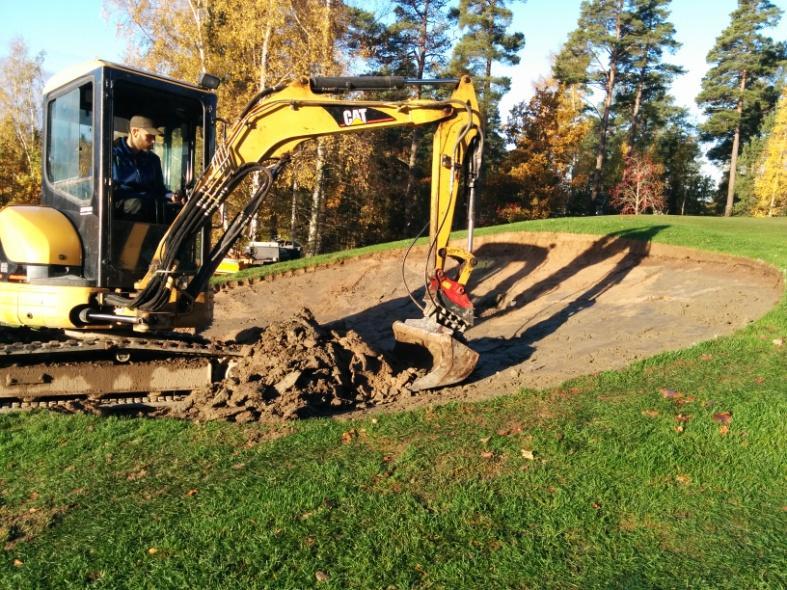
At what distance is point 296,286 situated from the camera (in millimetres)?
14844

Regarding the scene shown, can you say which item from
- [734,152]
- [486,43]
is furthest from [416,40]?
[734,152]

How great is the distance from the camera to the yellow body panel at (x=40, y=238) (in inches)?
260

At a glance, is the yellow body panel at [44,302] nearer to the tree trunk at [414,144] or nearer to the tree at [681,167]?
the tree trunk at [414,144]

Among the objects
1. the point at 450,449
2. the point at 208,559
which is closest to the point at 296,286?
the point at 450,449

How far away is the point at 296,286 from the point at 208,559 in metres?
11.2

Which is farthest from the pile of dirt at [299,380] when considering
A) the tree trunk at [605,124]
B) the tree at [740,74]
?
the tree at [740,74]

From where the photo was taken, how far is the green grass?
149 inches

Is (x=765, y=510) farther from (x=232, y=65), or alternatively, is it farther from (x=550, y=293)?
(x=232, y=65)

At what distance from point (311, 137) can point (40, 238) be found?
2952 millimetres

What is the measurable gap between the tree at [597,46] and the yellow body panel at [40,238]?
1572 inches

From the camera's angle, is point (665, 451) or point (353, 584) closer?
point (353, 584)

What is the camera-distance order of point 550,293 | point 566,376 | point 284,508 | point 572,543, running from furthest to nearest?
point 550,293 < point 566,376 < point 284,508 < point 572,543

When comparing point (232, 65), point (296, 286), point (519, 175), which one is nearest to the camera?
point (296, 286)

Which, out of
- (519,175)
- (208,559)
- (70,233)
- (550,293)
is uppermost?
(519,175)
